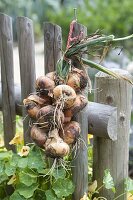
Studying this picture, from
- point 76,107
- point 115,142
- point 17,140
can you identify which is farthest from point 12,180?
point 76,107

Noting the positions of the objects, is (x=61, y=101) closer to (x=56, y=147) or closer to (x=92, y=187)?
(x=56, y=147)

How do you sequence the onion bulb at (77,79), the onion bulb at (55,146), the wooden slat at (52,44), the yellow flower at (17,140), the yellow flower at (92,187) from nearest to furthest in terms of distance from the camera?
the onion bulb at (55,146) < the onion bulb at (77,79) < the wooden slat at (52,44) < the yellow flower at (92,187) < the yellow flower at (17,140)

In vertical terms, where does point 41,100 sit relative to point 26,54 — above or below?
below

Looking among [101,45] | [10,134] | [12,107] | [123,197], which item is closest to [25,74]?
[12,107]

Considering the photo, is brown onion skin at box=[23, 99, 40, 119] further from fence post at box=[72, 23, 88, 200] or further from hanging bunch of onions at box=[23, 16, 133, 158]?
fence post at box=[72, 23, 88, 200]

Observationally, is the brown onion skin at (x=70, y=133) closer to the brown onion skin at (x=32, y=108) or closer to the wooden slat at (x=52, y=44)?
the brown onion skin at (x=32, y=108)

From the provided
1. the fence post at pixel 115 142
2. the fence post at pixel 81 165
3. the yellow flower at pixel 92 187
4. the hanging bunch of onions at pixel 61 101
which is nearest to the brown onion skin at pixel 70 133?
the hanging bunch of onions at pixel 61 101

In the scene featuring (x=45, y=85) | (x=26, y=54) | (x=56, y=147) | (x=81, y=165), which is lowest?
(x=81, y=165)
